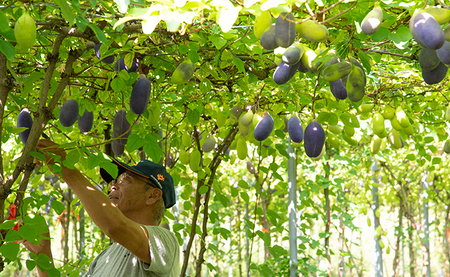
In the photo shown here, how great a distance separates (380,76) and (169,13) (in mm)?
1596

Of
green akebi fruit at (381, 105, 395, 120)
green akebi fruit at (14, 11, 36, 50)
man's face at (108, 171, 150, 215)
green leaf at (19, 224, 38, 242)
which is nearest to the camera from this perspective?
green akebi fruit at (14, 11, 36, 50)

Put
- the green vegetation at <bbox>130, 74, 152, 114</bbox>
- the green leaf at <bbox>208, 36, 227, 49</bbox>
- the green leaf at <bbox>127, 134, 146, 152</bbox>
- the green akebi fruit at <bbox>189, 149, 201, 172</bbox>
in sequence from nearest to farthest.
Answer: the green leaf at <bbox>208, 36, 227, 49</bbox> < the green vegetation at <bbox>130, 74, 152, 114</bbox> < the green leaf at <bbox>127, 134, 146, 152</bbox> < the green akebi fruit at <bbox>189, 149, 201, 172</bbox>

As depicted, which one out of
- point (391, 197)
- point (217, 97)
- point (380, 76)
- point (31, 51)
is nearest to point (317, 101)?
point (380, 76)

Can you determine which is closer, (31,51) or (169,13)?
(169,13)

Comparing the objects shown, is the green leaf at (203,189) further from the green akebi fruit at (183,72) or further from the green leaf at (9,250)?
the green leaf at (9,250)

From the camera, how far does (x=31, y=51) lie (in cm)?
189

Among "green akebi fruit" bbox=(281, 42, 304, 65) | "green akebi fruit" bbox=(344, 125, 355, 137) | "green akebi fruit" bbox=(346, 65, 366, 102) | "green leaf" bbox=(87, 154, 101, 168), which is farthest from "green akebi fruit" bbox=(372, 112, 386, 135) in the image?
"green leaf" bbox=(87, 154, 101, 168)

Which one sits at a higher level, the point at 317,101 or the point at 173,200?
the point at 317,101

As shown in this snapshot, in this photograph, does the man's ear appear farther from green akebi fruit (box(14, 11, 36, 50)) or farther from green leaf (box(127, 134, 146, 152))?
green akebi fruit (box(14, 11, 36, 50))

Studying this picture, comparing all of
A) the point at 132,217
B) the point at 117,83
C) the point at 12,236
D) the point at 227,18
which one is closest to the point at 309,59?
the point at 227,18

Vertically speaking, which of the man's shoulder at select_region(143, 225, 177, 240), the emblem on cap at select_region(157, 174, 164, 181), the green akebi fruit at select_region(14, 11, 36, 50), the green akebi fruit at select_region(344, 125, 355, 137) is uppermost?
the green akebi fruit at select_region(344, 125, 355, 137)

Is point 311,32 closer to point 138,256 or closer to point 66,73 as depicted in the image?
point 66,73

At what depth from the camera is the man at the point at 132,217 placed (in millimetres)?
1439

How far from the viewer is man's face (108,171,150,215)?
185cm
